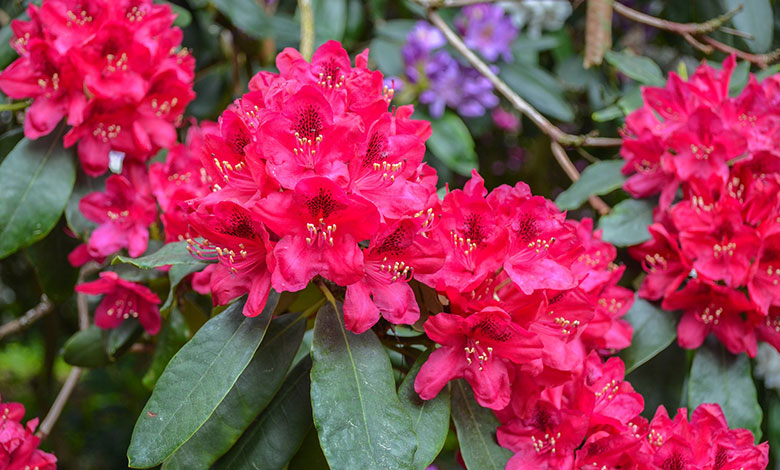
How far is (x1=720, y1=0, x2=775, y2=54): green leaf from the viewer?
1.68m

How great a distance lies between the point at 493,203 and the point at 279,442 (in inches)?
16.3

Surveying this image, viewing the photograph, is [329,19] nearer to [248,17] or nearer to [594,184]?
[248,17]

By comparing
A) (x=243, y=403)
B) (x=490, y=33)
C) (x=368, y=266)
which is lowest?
(x=490, y=33)

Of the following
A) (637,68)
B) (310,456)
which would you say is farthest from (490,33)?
(310,456)

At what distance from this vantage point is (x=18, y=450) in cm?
100

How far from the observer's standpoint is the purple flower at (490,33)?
1951 millimetres

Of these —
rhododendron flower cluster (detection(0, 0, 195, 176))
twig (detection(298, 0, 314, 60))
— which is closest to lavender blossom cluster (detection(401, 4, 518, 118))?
twig (detection(298, 0, 314, 60))

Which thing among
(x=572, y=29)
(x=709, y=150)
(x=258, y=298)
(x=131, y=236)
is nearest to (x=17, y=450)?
(x=131, y=236)

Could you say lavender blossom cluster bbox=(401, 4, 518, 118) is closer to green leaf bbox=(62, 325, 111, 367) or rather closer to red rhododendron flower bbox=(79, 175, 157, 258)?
red rhododendron flower bbox=(79, 175, 157, 258)

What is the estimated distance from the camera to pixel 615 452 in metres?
0.88

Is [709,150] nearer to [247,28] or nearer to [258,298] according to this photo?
[258,298]

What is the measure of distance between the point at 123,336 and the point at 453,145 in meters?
0.93

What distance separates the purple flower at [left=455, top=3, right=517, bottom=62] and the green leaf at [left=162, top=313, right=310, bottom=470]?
4.28 ft

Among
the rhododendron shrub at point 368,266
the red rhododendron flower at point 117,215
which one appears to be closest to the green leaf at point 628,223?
the rhododendron shrub at point 368,266
